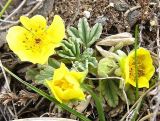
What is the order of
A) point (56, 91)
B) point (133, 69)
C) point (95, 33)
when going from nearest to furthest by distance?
point (56, 91) < point (133, 69) < point (95, 33)

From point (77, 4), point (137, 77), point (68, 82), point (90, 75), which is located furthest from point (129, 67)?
point (77, 4)

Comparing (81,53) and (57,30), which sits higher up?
(57,30)

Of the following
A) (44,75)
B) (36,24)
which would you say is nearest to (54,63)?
(44,75)

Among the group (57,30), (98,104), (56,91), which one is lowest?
(98,104)

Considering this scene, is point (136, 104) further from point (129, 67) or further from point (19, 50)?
point (19, 50)

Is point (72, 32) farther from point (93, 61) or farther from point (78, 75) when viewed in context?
point (78, 75)

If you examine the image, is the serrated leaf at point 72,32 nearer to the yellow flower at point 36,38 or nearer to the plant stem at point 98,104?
the yellow flower at point 36,38

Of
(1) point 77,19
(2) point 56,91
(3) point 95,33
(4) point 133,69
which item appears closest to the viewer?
(2) point 56,91

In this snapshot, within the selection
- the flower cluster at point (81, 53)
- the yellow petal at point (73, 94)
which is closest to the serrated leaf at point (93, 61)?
the flower cluster at point (81, 53)
